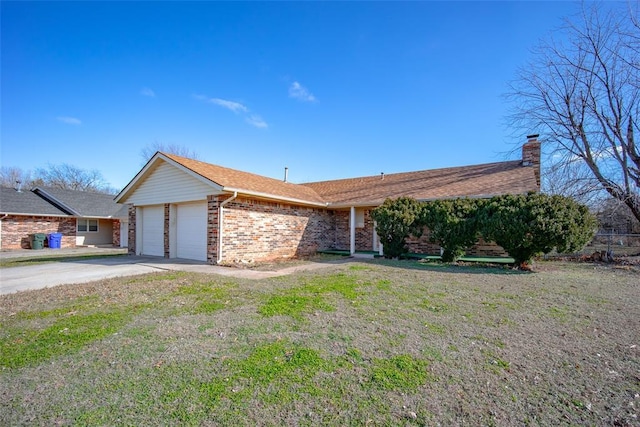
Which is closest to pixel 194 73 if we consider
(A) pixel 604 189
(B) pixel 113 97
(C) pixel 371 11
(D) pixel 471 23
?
(B) pixel 113 97

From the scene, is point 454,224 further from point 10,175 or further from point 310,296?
point 10,175

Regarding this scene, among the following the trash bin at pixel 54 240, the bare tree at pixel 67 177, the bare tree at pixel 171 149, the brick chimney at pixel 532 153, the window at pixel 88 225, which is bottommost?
the trash bin at pixel 54 240

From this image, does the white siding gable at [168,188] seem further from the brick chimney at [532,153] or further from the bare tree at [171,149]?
the bare tree at [171,149]

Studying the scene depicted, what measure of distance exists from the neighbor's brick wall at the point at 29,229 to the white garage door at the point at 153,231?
12.2 metres

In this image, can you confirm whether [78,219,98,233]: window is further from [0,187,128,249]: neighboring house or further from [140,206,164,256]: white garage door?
[140,206,164,256]: white garage door

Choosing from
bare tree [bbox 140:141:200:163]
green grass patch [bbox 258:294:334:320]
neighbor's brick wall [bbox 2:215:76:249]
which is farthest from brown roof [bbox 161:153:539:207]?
bare tree [bbox 140:141:200:163]

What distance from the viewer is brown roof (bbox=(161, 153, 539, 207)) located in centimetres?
1189

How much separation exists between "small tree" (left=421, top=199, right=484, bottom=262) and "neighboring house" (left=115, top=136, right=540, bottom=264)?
147 centimetres

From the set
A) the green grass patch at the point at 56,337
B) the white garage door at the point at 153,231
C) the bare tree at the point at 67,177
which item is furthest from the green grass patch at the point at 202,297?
the bare tree at the point at 67,177

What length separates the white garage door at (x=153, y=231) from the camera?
13219mm

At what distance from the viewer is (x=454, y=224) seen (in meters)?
10.8

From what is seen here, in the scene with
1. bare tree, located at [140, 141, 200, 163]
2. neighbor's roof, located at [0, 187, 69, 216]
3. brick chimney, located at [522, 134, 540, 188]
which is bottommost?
neighbor's roof, located at [0, 187, 69, 216]

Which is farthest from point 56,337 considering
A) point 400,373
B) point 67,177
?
point 67,177

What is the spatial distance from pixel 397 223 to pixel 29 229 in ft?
78.6
